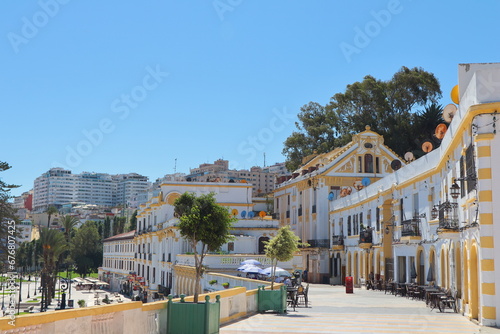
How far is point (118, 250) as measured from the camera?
9662 centimetres

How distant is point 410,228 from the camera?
33.2 m

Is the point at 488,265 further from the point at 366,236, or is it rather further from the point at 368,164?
the point at 368,164

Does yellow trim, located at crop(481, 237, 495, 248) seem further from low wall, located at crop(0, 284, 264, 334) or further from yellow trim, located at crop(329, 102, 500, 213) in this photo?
low wall, located at crop(0, 284, 264, 334)

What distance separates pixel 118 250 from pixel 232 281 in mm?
66747

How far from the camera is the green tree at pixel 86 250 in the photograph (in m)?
123

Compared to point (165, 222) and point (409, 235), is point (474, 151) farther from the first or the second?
point (165, 222)

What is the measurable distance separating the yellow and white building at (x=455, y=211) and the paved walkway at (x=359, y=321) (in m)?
1.06

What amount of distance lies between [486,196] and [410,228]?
51.2ft

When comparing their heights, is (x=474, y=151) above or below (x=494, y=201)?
above

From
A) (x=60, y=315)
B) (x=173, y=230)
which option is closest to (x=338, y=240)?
(x=173, y=230)

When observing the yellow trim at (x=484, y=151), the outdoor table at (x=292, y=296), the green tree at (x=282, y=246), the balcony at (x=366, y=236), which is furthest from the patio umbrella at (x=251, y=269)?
the yellow trim at (x=484, y=151)

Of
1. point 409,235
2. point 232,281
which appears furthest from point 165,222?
point 409,235

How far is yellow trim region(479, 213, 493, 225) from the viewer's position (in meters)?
17.9

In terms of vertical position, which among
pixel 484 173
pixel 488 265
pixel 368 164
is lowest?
pixel 488 265
